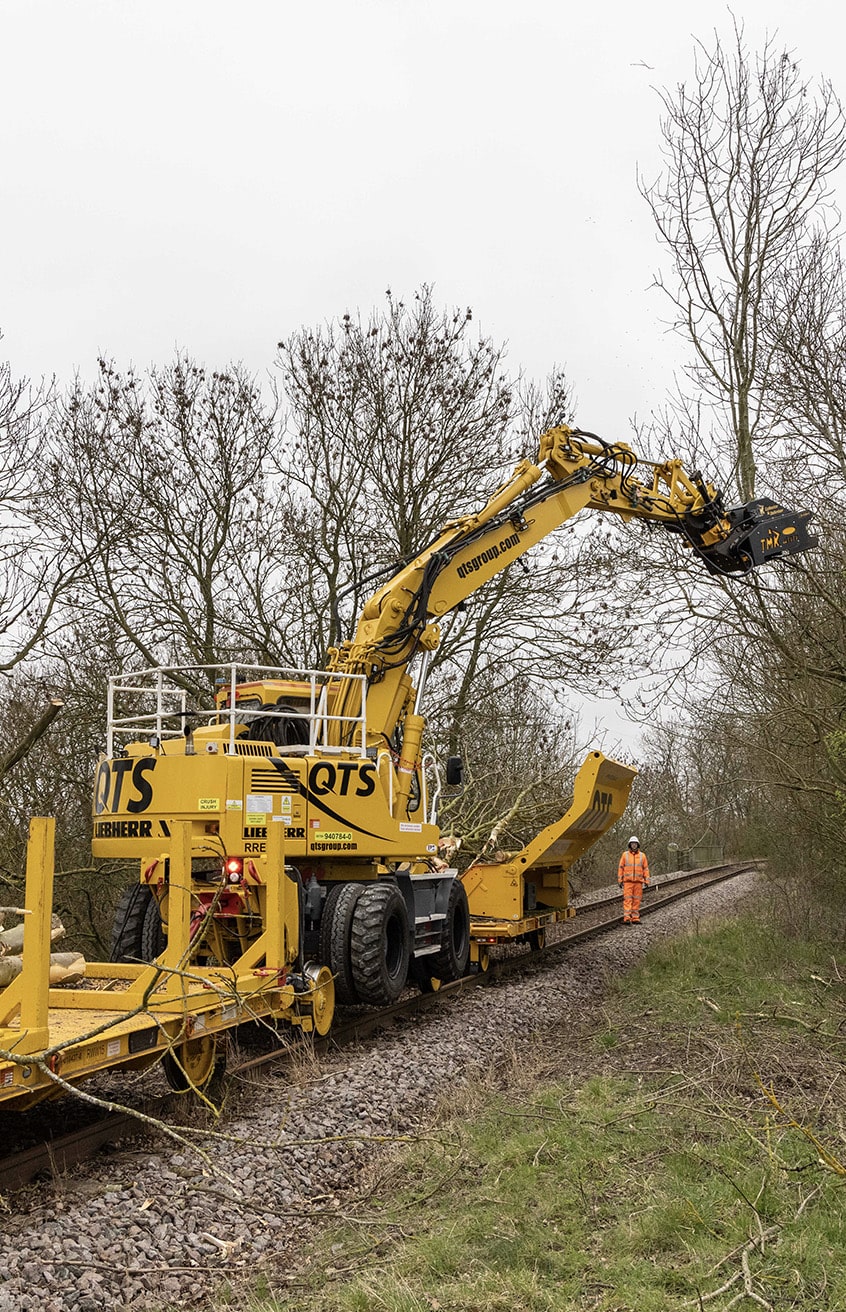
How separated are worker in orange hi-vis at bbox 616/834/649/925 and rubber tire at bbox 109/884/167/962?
10.2 metres

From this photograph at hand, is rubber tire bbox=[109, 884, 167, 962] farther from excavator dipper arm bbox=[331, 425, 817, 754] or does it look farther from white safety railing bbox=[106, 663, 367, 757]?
→ excavator dipper arm bbox=[331, 425, 817, 754]

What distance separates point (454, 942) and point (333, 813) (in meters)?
3.41

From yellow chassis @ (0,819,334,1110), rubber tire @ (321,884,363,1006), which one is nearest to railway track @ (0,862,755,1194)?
rubber tire @ (321,884,363,1006)

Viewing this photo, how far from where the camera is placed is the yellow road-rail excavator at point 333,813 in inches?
335

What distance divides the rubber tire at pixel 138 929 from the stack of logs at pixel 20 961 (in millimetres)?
2821

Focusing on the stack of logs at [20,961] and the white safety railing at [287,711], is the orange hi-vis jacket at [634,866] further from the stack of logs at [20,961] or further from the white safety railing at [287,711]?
the stack of logs at [20,961]

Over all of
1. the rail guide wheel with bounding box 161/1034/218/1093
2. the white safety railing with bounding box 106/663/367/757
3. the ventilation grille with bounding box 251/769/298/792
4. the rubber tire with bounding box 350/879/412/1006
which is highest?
the white safety railing with bounding box 106/663/367/757

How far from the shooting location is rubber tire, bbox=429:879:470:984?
1278cm

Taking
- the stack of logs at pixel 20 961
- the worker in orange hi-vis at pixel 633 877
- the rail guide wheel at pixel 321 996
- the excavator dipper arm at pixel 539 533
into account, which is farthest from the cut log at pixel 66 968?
the worker in orange hi-vis at pixel 633 877

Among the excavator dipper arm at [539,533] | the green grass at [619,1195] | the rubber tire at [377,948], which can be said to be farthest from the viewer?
the excavator dipper arm at [539,533]

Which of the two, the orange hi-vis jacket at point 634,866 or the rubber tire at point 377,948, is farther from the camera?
the orange hi-vis jacket at point 634,866

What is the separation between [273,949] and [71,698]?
29.2 ft

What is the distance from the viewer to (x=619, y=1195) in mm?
5711

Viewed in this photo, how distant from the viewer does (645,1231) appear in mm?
5109
